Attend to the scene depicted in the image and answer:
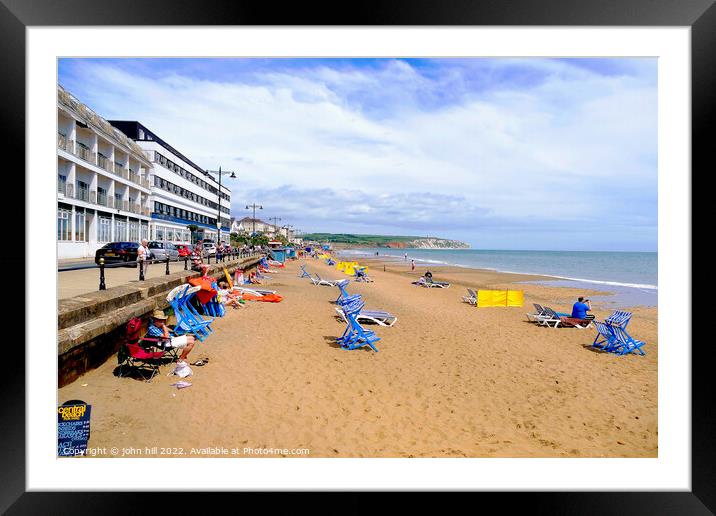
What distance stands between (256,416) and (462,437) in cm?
236

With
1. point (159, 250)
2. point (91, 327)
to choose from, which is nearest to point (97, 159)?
point (159, 250)

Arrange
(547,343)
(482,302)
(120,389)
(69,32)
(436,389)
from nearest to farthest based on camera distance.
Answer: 1. (69,32)
2. (120,389)
3. (436,389)
4. (547,343)
5. (482,302)

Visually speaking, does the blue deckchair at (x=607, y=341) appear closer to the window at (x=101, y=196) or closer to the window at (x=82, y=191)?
the window at (x=82, y=191)

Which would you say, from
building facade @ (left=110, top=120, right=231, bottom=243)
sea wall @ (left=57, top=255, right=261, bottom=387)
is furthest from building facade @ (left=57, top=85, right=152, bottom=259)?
sea wall @ (left=57, top=255, right=261, bottom=387)

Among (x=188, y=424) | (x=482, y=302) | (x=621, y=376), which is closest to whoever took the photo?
(x=188, y=424)

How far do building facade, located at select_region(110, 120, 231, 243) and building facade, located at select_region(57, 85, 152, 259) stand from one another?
4395 mm

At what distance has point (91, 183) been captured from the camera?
20672 millimetres

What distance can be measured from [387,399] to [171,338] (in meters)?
3.31

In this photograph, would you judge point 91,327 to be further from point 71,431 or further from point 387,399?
point 387,399

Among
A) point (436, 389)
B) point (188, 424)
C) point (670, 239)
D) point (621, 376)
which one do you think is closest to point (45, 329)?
point (188, 424)

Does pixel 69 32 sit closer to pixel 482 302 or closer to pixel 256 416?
pixel 256 416

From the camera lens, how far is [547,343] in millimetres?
8359

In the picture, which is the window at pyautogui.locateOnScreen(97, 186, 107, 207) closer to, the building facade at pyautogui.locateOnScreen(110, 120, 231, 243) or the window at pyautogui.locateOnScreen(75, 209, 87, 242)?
the window at pyautogui.locateOnScreen(75, 209, 87, 242)

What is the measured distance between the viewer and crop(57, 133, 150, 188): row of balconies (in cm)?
1802
